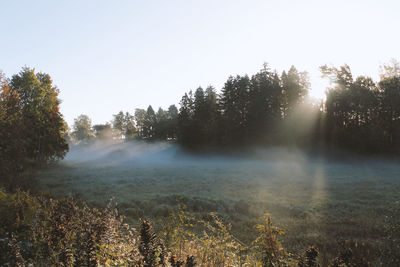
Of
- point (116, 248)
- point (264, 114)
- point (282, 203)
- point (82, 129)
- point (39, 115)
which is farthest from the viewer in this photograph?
point (82, 129)

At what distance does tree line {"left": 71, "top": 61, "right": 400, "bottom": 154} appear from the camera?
33.0 m

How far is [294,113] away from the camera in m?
38.5

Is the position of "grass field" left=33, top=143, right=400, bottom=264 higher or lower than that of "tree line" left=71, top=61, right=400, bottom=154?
lower

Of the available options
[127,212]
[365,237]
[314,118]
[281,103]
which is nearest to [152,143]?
[281,103]

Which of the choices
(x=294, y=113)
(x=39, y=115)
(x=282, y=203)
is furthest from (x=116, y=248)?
(x=294, y=113)

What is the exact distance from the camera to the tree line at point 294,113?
33.0 metres

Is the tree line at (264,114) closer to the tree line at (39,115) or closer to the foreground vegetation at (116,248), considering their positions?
the tree line at (39,115)

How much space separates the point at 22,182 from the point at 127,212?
635 centimetres

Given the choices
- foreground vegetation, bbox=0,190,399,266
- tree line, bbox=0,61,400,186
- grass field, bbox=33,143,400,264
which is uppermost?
tree line, bbox=0,61,400,186

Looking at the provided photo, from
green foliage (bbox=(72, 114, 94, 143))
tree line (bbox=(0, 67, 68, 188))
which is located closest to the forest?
tree line (bbox=(0, 67, 68, 188))

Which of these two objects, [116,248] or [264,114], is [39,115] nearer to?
[116,248]

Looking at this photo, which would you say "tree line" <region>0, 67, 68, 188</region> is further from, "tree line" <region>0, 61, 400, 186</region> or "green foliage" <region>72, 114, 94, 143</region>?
"green foliage" <region>72, 114, 94, 143</region>

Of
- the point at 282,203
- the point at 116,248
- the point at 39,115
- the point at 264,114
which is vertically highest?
the point at 264,114

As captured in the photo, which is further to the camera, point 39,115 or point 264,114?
point 264,114
